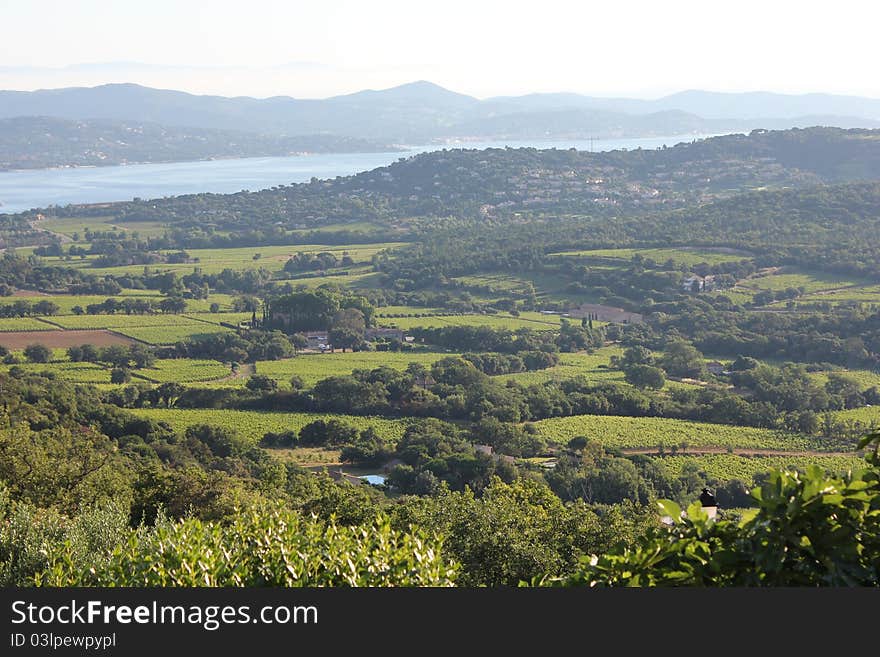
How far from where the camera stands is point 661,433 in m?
40.2

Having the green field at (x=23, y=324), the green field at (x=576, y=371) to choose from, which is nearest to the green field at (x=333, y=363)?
the green field at (x=576, y=371)

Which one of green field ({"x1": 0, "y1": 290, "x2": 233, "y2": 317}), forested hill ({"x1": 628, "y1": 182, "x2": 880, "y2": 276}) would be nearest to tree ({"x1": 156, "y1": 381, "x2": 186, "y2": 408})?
green field ({"x1": 0, "y1": 290, "x2": 233, "y2": 317})

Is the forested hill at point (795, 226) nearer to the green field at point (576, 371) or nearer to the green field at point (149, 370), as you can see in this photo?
the green field at point (576, 371)

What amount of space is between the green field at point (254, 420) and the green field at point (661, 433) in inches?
254

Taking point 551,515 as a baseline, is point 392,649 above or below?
above

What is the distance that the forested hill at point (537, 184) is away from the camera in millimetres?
122387

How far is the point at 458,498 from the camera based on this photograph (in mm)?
20141

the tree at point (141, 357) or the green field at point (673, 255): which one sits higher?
the green field at point (673, 255)

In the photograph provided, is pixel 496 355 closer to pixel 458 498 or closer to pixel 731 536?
pixel 458 498

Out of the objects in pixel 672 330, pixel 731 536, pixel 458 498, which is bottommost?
pixel 672 330

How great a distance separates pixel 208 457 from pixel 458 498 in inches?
655

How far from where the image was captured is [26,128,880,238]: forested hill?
122387 millimetres

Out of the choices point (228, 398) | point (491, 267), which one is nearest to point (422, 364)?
point (228, 398)

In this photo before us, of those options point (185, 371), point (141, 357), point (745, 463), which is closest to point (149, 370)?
point (185, 371)
